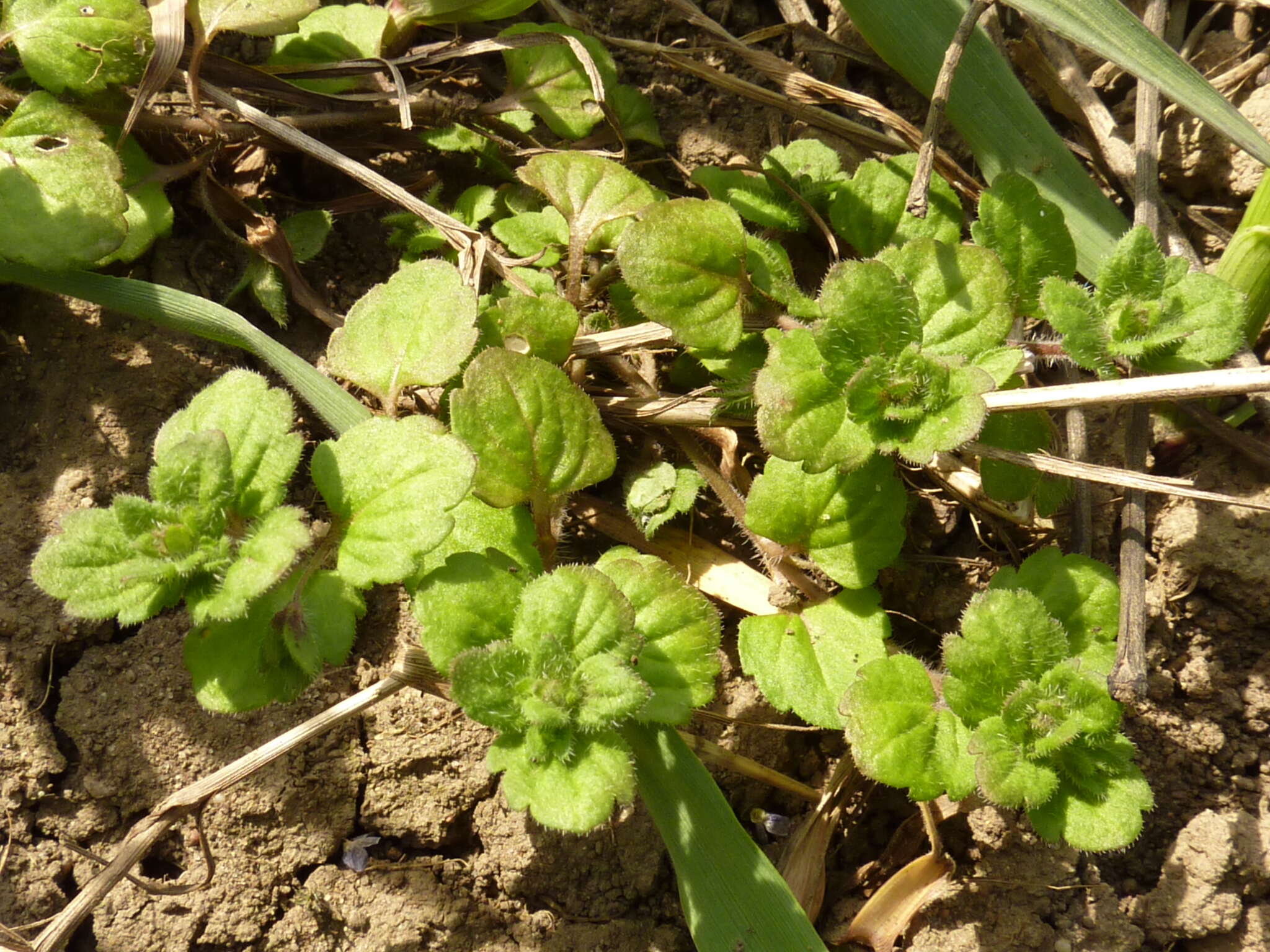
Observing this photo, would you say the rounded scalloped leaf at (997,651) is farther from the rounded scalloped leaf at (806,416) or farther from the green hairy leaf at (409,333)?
the green hairy leaf at (409,333)

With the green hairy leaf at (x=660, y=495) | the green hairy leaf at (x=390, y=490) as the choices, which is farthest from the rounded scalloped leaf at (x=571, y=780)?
the green hairy leaf at (x=660, y=495)

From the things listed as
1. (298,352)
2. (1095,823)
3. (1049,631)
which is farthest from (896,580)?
(298,352)

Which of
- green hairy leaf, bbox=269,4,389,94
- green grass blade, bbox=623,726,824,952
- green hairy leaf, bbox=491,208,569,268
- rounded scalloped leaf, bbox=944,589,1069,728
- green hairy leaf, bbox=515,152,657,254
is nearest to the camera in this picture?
rounded scalloped leaf, bbox=944,589,1069,728

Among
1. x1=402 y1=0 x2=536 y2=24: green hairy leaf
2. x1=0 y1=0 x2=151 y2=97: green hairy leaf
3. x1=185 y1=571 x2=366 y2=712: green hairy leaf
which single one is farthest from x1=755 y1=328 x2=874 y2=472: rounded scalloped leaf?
x1=0 y1=0 x2=151 y2=97: green hairy leaf

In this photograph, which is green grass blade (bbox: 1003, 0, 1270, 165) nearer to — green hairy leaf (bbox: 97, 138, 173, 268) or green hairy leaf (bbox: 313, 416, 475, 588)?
green hairy leaf (bbox: 313, 416, 475, 588)

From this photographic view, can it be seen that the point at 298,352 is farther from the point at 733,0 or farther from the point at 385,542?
the point at 733,0

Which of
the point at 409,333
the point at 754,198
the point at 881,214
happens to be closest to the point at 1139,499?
the point at 881,214
